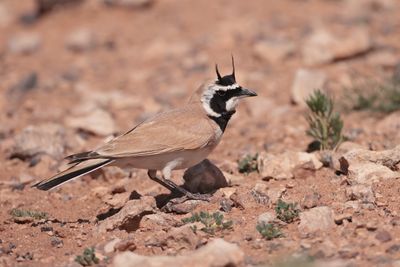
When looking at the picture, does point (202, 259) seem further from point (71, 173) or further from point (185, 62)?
point (185, 62)

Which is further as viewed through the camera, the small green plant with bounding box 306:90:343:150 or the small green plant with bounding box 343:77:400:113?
the small green plant with bounding box 343:77:400:113

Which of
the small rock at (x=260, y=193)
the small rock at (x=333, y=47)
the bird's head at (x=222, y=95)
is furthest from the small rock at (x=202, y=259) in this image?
the small rock at (x=333, y=47)

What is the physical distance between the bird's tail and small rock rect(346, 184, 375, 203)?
6.61 feet

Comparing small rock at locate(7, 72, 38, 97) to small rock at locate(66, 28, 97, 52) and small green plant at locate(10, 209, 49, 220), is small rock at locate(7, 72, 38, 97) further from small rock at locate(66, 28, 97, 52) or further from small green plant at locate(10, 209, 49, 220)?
small green plant at locate(10, 209, 49, 220)

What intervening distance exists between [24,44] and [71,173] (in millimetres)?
7161

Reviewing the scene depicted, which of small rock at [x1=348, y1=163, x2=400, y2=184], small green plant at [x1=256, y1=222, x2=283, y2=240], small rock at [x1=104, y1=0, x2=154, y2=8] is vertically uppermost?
small rock at [x1=104, y1=0, x2=154, y2=8]

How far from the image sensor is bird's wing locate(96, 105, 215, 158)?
20.6 ft

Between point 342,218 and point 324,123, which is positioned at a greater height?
point 324,123

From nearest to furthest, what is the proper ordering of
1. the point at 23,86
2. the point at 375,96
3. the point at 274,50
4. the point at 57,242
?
1. the point at 57,242
2. the point at 375,96
3. the point at 23,86
4. the point at 274,50

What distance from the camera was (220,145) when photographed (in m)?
8.45

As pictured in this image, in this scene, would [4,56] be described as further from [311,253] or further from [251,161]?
[311,253]

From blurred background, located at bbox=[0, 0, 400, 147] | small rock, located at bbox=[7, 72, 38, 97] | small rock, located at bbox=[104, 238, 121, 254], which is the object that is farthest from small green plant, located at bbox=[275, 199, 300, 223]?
small rock, located at bbox=[7, 72, 38, 97]

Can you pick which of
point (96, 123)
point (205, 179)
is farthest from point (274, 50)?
point (205, 179)

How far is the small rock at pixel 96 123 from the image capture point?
8.96 m
